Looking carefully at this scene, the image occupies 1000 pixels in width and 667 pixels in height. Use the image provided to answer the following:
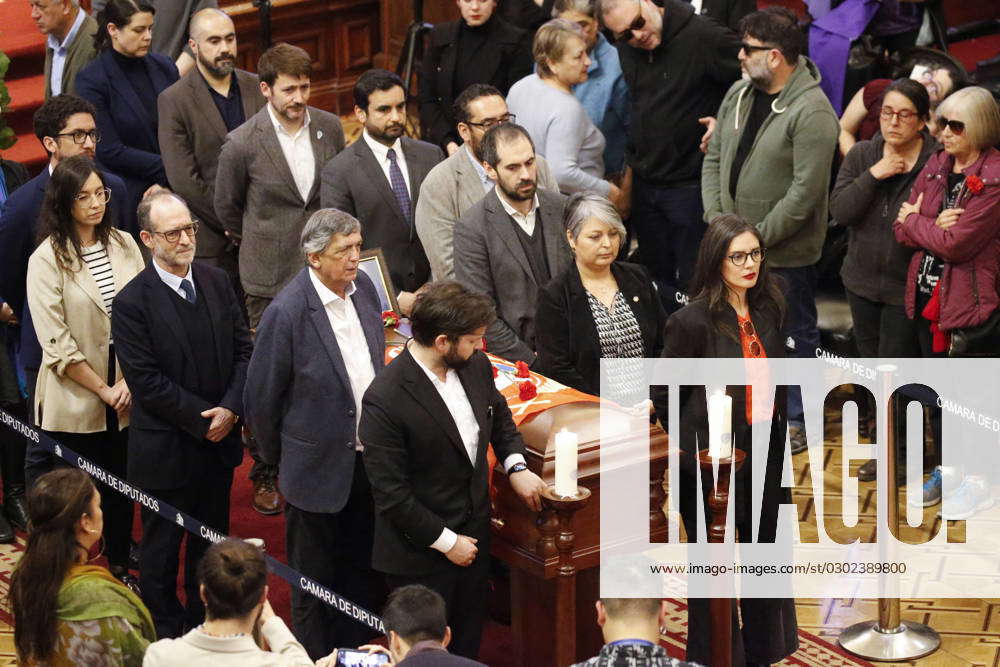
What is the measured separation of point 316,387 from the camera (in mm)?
4703

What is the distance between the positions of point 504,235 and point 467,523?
Result: 142cm

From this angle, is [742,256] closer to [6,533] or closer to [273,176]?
[273,176]

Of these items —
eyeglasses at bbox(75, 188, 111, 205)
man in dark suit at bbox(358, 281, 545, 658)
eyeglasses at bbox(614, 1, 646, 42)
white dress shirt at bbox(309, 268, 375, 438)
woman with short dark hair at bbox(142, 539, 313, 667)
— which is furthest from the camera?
eyeglasses at bbox(614, 1, 646, 42)

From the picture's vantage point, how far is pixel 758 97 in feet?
20.9

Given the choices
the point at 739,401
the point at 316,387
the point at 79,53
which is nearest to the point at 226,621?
the point at 316,387

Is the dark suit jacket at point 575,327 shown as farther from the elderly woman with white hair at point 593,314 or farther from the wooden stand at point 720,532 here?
the wooden stand at point 720,532

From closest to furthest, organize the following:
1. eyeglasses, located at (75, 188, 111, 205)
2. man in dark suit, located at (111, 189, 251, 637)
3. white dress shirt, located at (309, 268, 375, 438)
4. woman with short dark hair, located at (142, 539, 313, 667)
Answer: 1. woman with short dark hair, located at (142, 539, 313, 667)
2. white dress shirt, located at (309, 268, 375, 438)
3. man in dark suit, located at (111, 189, 251, 637)
4. eyeglasses, located at (75, 188, 111, 205)

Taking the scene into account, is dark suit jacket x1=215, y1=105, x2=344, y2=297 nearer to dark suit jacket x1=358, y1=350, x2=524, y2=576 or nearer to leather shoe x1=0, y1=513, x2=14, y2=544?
leather shoe x1=0, y1=513, x2=14, y2=544

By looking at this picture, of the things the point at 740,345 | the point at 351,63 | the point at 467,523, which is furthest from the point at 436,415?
the point at 351,63

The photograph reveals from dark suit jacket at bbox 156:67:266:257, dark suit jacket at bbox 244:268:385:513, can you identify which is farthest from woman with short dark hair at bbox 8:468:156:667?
dark suit jacket at bbox 156:67:266:257

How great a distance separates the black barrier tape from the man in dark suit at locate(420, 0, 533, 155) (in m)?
2.66

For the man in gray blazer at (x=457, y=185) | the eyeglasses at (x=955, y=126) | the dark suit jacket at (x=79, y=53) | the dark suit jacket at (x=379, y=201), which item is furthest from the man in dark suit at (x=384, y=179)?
the eyeglasses at (x=955, y=126)

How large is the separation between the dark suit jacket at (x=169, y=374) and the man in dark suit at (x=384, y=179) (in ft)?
3.81

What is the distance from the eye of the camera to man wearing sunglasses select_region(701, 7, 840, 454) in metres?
6.18
